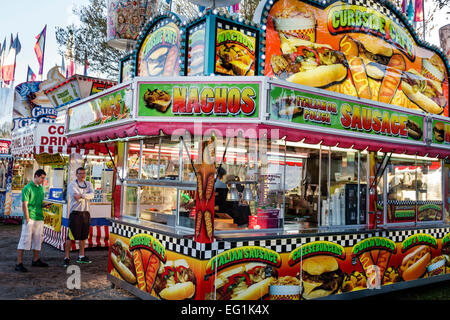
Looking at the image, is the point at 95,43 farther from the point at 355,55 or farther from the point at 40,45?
the point at 355,55

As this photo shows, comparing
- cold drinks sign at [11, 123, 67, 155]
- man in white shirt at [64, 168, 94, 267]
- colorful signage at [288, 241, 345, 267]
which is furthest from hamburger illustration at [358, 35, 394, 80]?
cold drinks sign at [11, 123, 67, 155]

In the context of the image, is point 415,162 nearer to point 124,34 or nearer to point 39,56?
point 124,34

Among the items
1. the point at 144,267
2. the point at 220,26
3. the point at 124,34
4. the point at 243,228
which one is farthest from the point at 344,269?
the point at 124,34

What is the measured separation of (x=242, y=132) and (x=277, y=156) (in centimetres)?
181

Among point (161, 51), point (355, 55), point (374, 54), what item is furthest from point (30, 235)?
point (374, 54)

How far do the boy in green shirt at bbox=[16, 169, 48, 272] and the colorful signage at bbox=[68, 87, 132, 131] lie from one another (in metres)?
1.52

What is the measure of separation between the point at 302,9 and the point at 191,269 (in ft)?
14.5

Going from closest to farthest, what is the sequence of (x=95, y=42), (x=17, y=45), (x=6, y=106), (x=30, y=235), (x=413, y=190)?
1. (x=30, y=235)
2. (x=413, y=190)
3. (x=95, y=42)
4. (x=17, y=45)
5. (x=6, y=106)

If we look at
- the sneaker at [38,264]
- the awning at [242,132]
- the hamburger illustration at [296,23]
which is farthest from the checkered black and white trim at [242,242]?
the hamburger illustration at [296,23]

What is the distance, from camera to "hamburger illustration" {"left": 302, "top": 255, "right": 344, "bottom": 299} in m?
5.50

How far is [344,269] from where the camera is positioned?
591 cm

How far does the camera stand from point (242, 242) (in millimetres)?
4922

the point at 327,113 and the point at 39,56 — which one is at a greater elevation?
the point at 39,56

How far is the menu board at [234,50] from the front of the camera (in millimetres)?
5488
